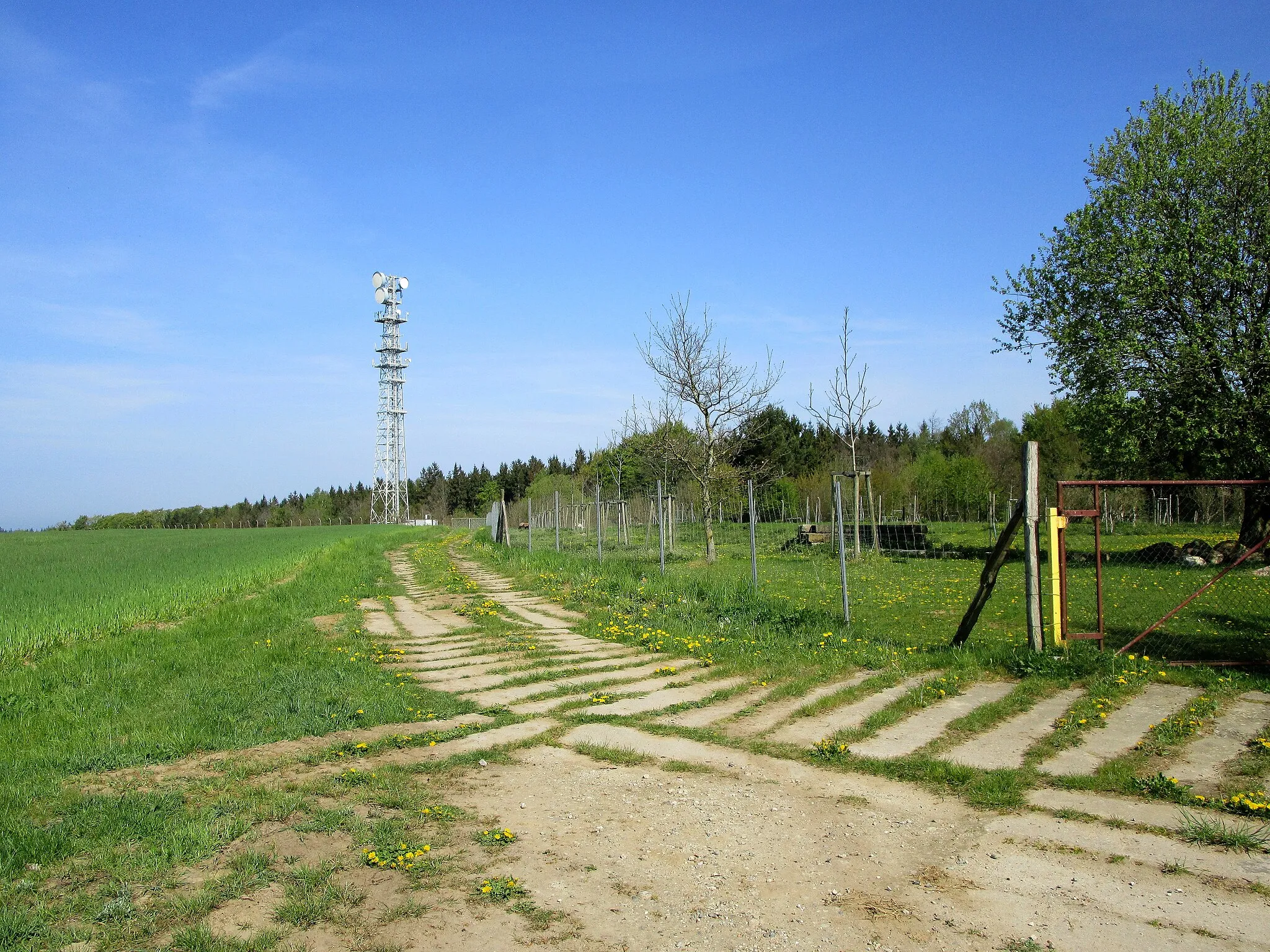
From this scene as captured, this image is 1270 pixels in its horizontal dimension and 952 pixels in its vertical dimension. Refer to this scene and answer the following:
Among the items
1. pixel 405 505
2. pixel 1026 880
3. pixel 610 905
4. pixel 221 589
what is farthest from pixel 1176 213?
pixel 405 505

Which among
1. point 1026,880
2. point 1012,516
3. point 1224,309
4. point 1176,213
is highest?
point 1176,213

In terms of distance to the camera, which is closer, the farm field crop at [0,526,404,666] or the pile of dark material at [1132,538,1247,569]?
the farm field crop at [0,526,404,666]

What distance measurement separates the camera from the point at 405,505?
296ft

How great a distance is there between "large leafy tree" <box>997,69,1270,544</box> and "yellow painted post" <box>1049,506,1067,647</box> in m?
11.5

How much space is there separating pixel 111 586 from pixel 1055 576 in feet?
56.1

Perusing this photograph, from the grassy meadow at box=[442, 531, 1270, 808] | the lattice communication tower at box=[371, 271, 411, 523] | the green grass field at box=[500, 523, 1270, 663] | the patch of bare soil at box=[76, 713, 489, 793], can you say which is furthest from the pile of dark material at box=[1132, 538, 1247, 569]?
the lattice communication tower at box=[371, 271, 411, 523]

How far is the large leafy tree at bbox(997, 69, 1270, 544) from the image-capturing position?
1741 centimetres

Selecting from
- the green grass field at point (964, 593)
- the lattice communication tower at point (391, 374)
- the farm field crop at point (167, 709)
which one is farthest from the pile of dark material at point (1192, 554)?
the lattice communication tower at point (391, 374)

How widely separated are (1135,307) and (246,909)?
2071cm

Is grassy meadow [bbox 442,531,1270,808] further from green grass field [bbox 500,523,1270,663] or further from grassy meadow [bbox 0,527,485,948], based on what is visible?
grassy meadow [bbox 0,527,485,948]

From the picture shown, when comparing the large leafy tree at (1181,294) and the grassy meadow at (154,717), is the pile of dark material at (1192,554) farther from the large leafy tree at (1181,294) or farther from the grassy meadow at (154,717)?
the grassy meadow at (154,717)

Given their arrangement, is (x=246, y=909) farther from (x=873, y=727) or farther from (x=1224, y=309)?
(x=1224, y=309)

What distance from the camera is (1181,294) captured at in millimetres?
18375

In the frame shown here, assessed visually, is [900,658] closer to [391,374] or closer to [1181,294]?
[1181,294]
